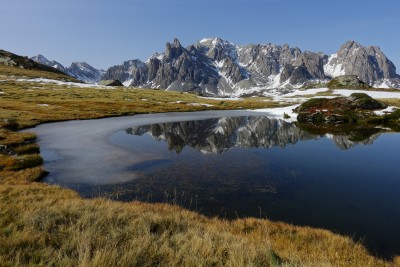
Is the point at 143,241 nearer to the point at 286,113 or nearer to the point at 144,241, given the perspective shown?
the point at 144,241

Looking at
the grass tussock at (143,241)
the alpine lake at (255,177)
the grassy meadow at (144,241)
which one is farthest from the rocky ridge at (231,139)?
the grass tussock at (143,241)

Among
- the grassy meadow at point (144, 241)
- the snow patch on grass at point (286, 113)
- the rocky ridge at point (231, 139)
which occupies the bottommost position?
the rocky ridge at point (231, 139)

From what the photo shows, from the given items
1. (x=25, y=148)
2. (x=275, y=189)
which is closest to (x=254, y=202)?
(x=275, y=189)

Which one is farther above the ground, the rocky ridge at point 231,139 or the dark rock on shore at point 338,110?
the dark rock on shore at point 338,110

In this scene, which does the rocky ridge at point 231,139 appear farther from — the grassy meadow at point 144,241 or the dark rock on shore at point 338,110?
the dark rock on shore at point 338,110

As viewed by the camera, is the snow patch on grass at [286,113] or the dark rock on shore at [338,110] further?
the snow patch on grass at [286,113]

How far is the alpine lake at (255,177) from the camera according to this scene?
1569 cm

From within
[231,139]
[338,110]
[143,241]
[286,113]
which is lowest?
[231,139]

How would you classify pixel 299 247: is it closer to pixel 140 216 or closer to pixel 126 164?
pixel 140 216

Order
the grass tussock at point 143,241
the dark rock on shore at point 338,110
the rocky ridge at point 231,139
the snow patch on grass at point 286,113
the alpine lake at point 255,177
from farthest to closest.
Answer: the snow patch on grass at point 286,113, the dark rock on shore at point 338,110, the rocky ridge at point 231,139, the alpine lake at point 255,177, the grass tussock at point 143,241

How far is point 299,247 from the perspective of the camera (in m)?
10.9

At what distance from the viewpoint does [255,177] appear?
22.5m

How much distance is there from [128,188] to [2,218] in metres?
10.1

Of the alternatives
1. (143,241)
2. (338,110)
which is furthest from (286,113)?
(143,241)
